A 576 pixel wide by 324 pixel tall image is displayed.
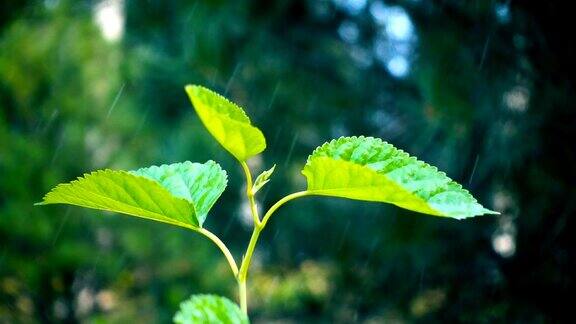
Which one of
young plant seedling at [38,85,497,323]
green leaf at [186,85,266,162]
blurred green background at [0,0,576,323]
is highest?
green leaf at [186,85,266,162]

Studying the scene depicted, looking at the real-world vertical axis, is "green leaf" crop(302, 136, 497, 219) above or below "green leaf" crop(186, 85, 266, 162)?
below

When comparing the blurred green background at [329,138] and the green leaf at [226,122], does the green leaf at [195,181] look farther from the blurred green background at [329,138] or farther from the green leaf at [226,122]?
the blurred green background at [329,138]

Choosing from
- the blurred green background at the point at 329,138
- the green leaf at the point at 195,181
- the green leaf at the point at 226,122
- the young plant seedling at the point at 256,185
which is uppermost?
the green leaf at the point at 226,122

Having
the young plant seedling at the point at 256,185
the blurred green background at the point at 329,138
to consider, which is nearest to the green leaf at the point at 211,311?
the young plant seedling at the point at 256,185

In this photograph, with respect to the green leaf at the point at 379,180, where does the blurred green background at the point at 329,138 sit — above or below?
below

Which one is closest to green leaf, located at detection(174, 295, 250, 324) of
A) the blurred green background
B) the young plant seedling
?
the young plant seedling

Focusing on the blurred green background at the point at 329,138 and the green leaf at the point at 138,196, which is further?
the blurred green background at the point at 329,138

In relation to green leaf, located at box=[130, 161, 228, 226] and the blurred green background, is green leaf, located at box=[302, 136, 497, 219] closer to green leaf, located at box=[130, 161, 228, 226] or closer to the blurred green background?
green leaf, located at box=[130, 161, 228, 226]

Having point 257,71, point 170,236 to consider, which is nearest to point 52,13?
point 170,236
